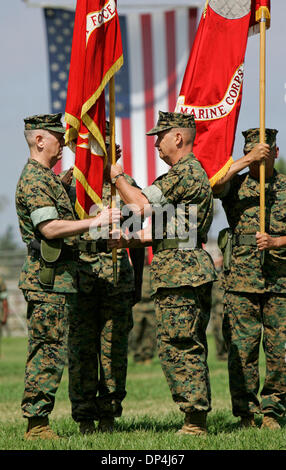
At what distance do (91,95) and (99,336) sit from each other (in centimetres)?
220

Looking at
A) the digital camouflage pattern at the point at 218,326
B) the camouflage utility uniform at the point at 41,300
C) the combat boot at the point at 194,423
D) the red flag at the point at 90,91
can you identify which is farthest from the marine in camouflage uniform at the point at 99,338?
the digital camouflage pattern at the point at 218,326

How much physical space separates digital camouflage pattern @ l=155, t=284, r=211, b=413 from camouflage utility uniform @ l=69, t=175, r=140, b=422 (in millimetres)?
714

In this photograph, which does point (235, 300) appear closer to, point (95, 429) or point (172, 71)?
point (95, 429)

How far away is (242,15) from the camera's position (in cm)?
773

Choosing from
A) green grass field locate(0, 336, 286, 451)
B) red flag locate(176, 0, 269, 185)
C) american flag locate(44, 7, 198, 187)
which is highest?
american flag locate(44, 7, 198, 187)


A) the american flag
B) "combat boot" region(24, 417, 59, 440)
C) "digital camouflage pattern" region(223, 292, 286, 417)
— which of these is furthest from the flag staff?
the american flag

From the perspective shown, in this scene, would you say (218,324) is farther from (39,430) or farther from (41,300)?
(41,300)

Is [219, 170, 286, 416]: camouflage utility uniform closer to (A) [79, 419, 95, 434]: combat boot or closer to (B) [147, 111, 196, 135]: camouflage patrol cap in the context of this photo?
(B) [147, 111, 196, 135]: camouflage patrol cap

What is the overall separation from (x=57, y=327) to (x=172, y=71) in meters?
13.6

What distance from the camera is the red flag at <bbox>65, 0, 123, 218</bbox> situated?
691 cm

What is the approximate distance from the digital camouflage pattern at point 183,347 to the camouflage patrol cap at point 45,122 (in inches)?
64.7

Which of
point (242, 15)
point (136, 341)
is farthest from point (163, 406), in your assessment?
point (136, 341)

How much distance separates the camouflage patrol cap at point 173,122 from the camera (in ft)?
21.9

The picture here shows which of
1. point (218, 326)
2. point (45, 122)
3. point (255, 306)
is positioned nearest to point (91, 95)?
point (45, 122)
